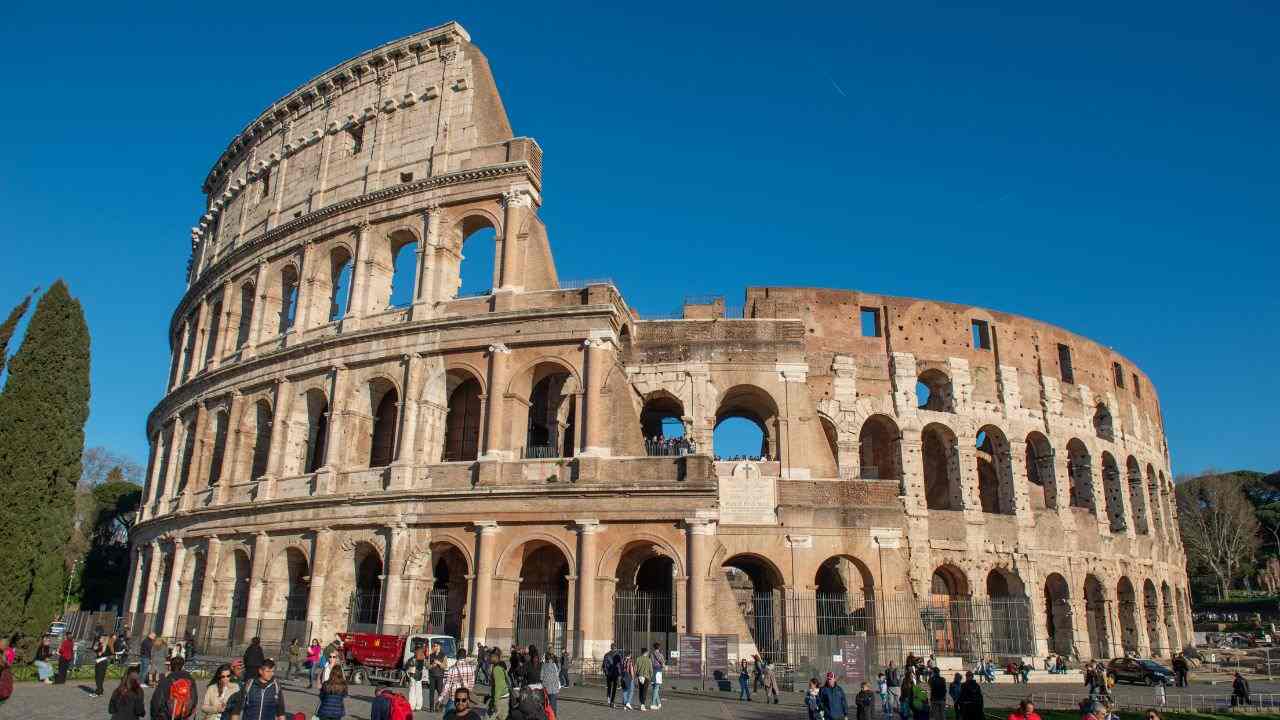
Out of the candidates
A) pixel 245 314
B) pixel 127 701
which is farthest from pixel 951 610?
pixel 245 314

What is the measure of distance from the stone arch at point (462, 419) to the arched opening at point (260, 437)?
634cm

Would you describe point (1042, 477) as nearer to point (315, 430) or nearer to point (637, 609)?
point (637, 609)

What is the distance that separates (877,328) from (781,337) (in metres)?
5.91

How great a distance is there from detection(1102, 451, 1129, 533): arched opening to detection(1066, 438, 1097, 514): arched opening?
3.74 ft

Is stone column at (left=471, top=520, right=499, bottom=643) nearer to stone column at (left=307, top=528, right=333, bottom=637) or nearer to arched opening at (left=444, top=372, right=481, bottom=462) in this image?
arched opening at (left=444, top=372, right=481, bottom=462)

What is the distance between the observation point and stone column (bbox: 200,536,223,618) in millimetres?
23859

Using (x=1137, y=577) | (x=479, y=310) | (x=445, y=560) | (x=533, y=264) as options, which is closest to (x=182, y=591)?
(x=445, y=560)

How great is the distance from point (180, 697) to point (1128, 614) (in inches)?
1204

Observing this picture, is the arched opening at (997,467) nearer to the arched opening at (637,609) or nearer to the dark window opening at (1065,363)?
the dark window opening at (1065,363)

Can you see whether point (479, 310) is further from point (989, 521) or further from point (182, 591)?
point (989, 521)

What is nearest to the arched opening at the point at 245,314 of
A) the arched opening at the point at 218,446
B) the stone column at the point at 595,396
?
the arched opening at the point at 218,446

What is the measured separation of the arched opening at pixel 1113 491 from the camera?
30.0 m

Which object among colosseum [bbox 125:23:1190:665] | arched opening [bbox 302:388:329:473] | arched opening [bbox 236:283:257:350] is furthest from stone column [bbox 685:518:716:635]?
arched opening [bbox 236:283:257:350]

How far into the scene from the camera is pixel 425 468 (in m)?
21.1
